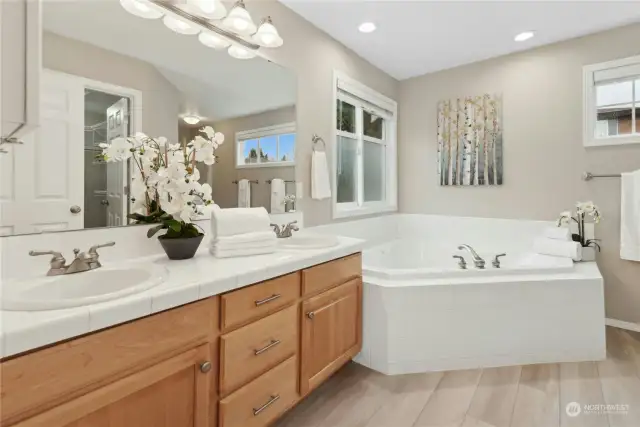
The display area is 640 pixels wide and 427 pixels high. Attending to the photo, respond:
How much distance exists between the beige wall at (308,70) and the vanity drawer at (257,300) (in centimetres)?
110

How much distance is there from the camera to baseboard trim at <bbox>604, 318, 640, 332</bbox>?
2.70 m

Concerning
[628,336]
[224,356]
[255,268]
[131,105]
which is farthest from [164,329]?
[628,336]

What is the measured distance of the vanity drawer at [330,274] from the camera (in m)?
1.62

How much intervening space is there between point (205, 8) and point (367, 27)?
1.43 metres

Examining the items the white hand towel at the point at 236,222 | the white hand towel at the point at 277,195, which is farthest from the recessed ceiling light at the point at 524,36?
the white hand towel at the point at 236,222

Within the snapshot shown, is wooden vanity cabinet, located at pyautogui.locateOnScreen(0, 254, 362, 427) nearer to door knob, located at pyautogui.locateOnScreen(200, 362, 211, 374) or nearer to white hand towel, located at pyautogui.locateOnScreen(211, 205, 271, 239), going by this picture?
door knob, located at pyautogui.locateOnScreen(200, 362, 211, 374)

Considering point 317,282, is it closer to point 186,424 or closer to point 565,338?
point 186,424

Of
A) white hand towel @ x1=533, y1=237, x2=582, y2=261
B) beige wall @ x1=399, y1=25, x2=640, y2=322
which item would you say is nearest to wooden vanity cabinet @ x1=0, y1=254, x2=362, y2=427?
white hand towel @ x1=533, y1=237, x2=582, y2=261

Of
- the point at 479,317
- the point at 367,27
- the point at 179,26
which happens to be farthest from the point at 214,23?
the point at 479,317

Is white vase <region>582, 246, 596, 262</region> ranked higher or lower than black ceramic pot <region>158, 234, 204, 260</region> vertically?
lower

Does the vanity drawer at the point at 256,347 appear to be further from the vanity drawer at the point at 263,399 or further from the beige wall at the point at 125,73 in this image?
the beige wall at the point at 125,73

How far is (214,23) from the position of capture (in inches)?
74.4

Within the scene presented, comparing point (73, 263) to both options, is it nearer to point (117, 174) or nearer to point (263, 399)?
point (117, 174)

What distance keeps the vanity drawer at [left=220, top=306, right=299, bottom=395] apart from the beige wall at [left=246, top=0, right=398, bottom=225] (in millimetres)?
1185
